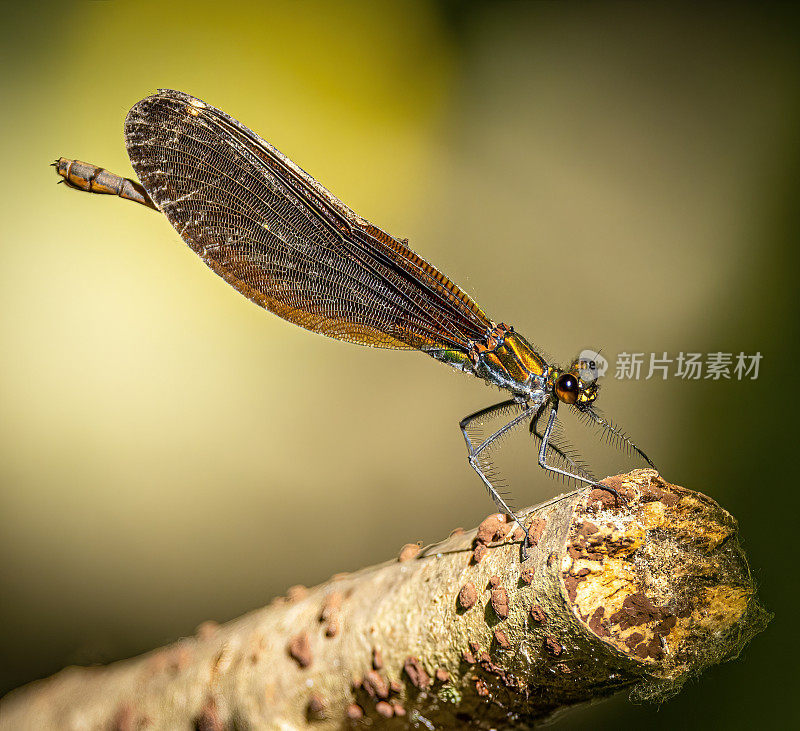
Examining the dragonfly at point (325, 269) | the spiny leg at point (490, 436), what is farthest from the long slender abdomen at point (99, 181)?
the spiny leg at point (490, 436)

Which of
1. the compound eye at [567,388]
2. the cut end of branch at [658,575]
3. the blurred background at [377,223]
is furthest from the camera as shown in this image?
the blurred background at [377,223]

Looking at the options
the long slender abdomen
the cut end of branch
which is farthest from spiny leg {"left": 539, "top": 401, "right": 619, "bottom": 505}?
the long slender abdomen

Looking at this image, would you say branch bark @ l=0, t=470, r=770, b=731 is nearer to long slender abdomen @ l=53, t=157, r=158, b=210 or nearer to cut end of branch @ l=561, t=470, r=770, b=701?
cut end of branch @ l=561, t=470, r=770, b=701

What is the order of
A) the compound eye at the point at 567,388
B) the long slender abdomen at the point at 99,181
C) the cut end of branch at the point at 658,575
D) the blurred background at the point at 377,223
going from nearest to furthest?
1. the cut end of branch at the point at 658,575
2. the compound eye at the point at 567,388
3. the long slender abdomen at the point at 99,181
4. the blurred background at the point at 377,223

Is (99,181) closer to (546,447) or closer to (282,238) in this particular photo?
(282,238)

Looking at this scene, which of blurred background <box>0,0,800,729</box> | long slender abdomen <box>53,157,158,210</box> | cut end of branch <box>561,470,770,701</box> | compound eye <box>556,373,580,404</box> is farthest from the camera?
blurred background <box>0,0,800,729</box>

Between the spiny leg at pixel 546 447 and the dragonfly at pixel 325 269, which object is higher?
the dragonfly at pixel 325 269

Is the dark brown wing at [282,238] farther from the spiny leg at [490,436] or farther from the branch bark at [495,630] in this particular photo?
the branch bark at [495,630]
